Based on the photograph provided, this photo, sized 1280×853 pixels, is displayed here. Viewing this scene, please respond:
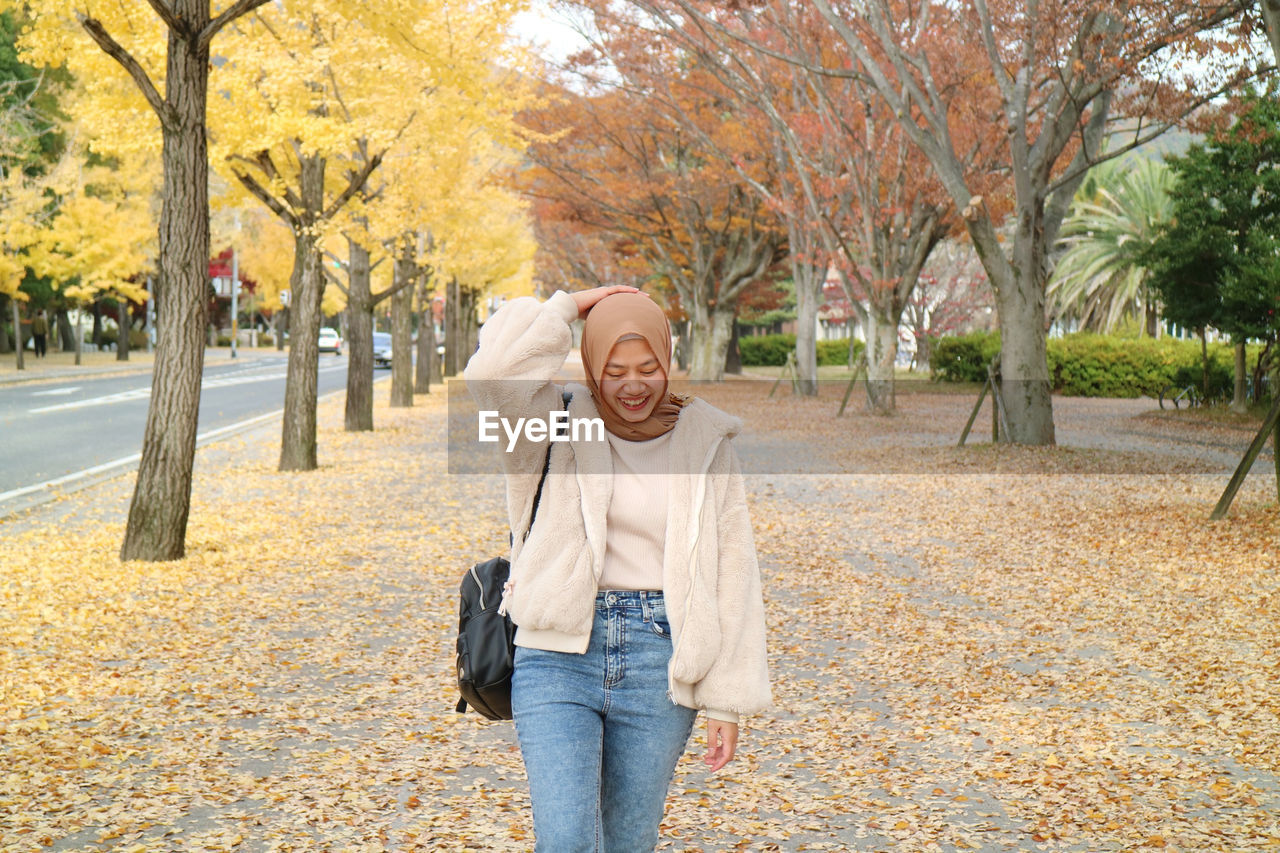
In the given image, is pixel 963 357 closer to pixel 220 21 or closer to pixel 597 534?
pixel 220 21

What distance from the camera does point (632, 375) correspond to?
8.67ft

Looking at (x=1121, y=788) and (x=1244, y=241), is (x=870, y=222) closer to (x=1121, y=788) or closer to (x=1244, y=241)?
(x=1244, y=241)

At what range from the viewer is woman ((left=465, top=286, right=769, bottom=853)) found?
8.58 ft

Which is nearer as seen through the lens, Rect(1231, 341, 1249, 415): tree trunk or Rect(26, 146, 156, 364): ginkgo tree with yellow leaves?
Rect(1231, 341, 1249, 415): tree trunk

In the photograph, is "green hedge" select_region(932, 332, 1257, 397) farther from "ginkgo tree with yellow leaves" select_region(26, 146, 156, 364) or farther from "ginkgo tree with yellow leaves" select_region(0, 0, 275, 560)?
"ginkgo tree with yellow leaves" select_region(26, 146, 156, 364)

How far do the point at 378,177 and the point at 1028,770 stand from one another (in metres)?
18.6

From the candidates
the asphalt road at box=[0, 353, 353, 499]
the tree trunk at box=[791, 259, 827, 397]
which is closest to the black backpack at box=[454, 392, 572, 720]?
the asphalt road at box=[0, 353, 353, 499]

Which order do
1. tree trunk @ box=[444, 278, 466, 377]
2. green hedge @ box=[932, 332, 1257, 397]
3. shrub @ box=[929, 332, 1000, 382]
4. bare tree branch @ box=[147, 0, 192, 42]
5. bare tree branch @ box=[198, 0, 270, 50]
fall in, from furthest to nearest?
tree trunk @ box=[444, 278, 466, 377], shrub @ box=[929, 332, 1000, 382], green hedge @ box=[932, 332, 1257, 397], bare tree branch @ box=[198, 0, 270, 50], bare tree branch @ box=[147, 0, 192, 42]

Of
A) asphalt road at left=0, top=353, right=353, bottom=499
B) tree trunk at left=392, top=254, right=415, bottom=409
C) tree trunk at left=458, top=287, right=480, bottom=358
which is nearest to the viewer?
asphalt road at left=0, top=353, right=353, bottom=499

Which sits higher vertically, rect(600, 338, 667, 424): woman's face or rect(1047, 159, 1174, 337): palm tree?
rect(1047, 159, 1174, 337): palm tree

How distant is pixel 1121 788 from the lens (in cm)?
466

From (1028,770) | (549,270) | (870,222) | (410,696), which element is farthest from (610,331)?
(549,270)

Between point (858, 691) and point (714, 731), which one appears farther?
point (858, 691)

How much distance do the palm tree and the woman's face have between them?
122 feet
